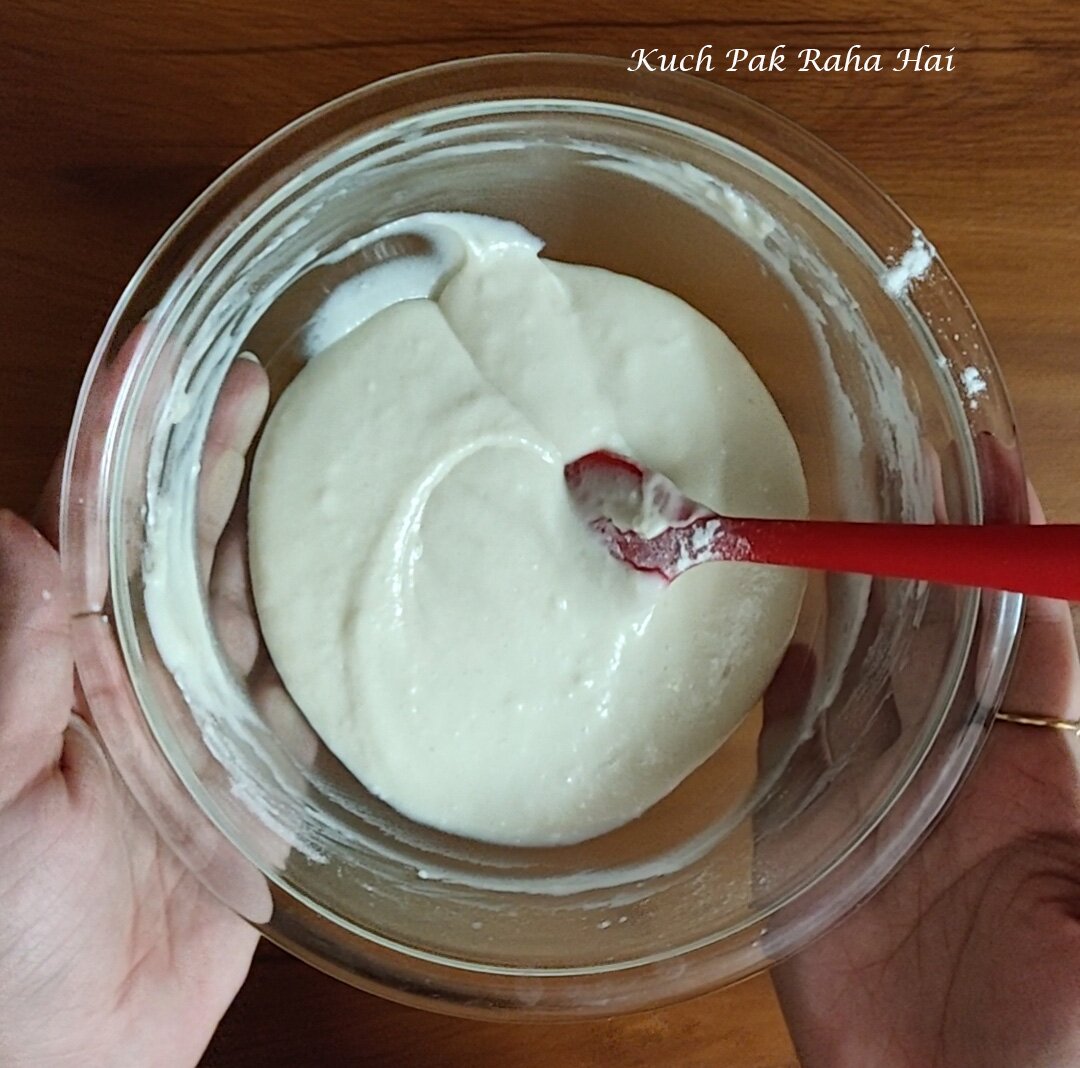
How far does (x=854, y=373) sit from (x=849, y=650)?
0.25 metres

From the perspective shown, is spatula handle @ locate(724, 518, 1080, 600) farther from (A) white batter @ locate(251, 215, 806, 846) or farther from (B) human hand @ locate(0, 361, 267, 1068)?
(B) human hand @ locate(0, 361, 267, 1068)

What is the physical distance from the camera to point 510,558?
3.31 ft

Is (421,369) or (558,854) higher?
(421,369)

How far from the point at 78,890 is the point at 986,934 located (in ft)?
2.36

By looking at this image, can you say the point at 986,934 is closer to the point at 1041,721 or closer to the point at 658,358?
the point at 1041,721

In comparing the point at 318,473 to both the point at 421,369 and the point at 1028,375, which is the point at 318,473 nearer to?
the point at 421,369

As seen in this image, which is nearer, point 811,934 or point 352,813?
point 811,934

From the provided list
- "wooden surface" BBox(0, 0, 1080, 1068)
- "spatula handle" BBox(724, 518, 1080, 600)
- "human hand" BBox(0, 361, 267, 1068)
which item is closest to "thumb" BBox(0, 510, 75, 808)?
"human hand" BBox(0, 361, 267, 1068)

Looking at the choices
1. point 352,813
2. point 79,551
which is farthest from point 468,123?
point 352,813

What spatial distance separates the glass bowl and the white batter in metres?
0.03

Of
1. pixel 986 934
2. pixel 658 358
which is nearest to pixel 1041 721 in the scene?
pixel 986 934

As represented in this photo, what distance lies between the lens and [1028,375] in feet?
3.40

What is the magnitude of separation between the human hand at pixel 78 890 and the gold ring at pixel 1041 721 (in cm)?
67

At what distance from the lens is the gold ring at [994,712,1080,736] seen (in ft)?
3.12
